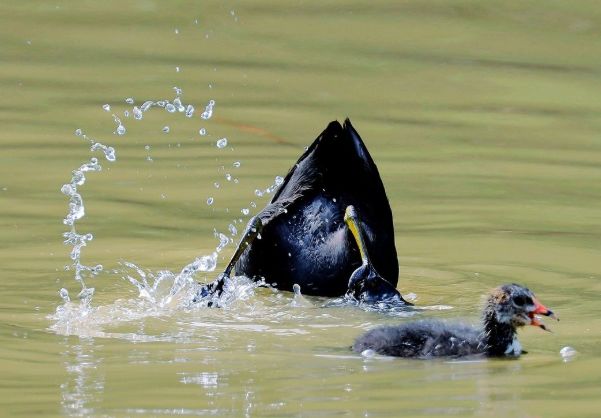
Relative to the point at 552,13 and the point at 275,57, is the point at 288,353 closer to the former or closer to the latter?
the point at 275,57

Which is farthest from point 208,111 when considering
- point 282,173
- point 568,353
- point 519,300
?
point 568,353

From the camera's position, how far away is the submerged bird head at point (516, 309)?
6.92m

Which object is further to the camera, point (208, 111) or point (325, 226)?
point (208, 111)

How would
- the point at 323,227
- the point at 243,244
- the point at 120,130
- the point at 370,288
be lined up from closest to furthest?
the point at 370,288 < the point at 243,244 < the point at 323,227 < the point at 120,130

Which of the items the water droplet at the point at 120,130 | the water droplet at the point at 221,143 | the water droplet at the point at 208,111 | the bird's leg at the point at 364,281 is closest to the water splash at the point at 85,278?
the bird's leg at the point at 364,281

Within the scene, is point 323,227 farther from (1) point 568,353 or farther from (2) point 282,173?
(2) point 282,173

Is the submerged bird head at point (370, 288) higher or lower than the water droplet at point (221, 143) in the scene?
lower

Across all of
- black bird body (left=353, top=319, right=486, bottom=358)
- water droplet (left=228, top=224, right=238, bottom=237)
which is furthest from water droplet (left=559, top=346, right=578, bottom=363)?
water droplet (left=228, top=224, right=238, bottom=237)

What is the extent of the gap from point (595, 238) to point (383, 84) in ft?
11.5

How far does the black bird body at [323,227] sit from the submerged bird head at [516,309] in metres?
1.03

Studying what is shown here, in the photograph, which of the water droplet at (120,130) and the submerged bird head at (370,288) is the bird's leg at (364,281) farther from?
→ the water droplet at (120,130)

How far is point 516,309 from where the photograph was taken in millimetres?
6980

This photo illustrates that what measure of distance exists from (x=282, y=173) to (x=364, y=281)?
Answer: 2492 mm

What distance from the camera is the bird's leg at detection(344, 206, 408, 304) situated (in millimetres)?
7664
